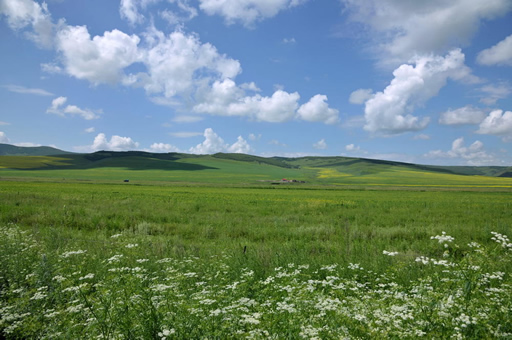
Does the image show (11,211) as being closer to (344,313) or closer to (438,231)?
(344,313)

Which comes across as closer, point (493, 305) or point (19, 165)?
point (493, 305)

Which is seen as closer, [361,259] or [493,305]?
[493,305]

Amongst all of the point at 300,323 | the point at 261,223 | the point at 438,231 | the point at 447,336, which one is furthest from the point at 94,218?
the point at 438,231

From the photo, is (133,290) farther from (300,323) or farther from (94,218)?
(94,218)

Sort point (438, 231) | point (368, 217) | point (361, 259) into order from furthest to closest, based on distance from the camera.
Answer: point (368, 217) → point (438, 231) → point (361, 259)

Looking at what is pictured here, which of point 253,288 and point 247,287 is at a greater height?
point 253,288

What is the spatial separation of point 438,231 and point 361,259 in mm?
8098

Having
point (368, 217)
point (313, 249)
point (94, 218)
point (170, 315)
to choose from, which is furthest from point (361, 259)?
point (94, 218)

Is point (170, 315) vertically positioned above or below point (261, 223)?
above

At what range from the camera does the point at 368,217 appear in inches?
766

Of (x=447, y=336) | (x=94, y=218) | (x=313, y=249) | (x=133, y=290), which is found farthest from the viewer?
(x=94, y=218)

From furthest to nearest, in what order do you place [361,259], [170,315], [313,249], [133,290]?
[313,249]
[361,259]
[133,290]
[170,315]

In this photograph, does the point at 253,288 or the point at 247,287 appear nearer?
the point at 253,288

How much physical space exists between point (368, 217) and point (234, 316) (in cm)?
1791
